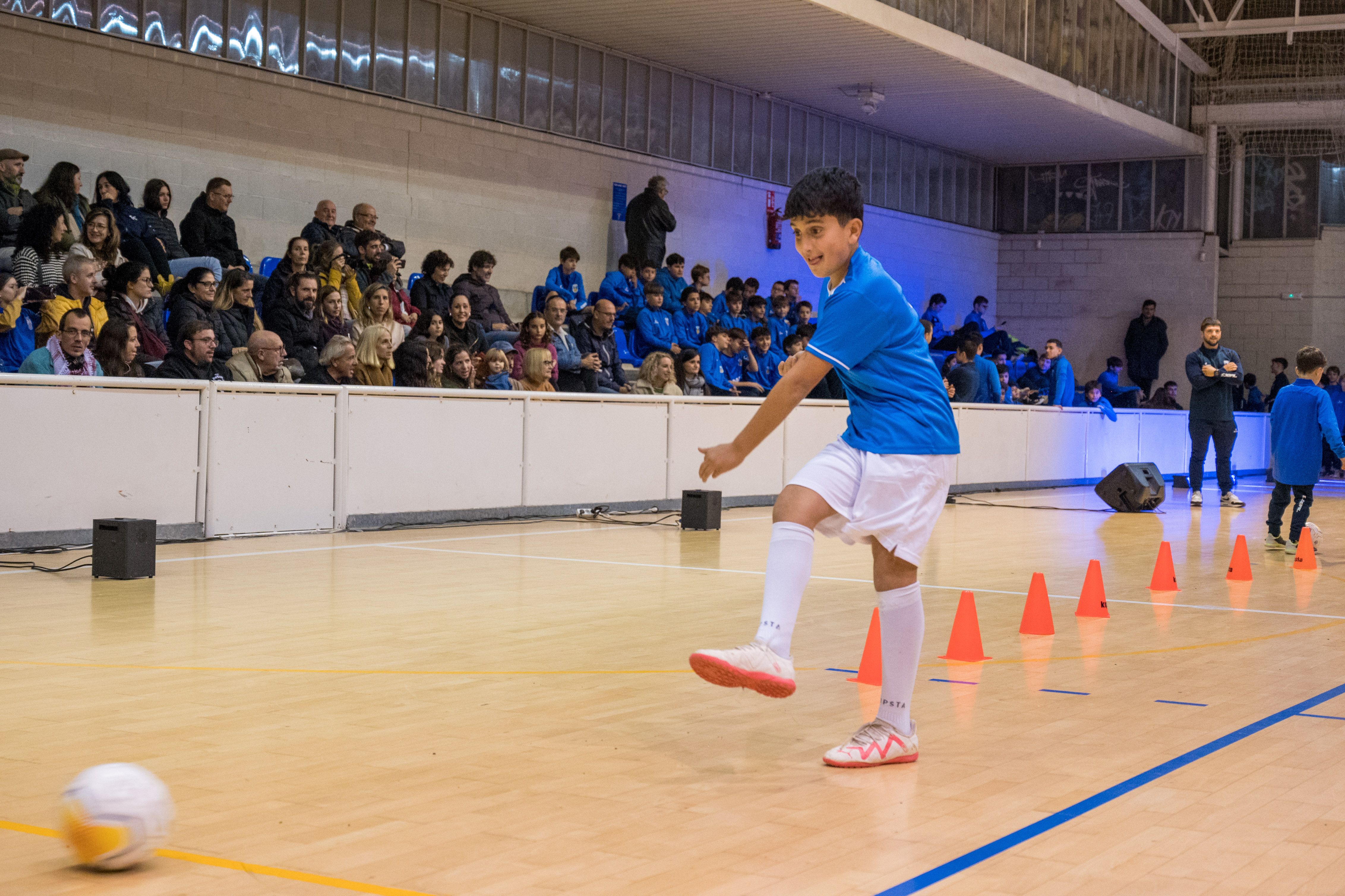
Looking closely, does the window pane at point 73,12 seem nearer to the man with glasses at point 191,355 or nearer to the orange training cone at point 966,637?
the man with glasses at point 191,355

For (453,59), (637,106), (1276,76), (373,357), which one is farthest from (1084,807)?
(1276,76)

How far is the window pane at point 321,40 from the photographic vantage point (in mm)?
16953

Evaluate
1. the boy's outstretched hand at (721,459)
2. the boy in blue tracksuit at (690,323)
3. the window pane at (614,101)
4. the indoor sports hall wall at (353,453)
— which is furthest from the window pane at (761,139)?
the boy's outstretched hand at (721,459)

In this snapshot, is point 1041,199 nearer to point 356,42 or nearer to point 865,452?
point 356,42

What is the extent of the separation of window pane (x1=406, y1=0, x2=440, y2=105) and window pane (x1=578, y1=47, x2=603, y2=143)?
111 inches

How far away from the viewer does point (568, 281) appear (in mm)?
18062

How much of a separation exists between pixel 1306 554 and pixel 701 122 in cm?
1432

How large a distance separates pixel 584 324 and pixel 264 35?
16.5ft

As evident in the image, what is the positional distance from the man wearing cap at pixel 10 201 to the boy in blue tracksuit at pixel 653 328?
7493 millimetres

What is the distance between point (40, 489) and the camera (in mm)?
9727

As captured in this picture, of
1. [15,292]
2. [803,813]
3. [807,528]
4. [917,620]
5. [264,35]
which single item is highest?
[264,35]

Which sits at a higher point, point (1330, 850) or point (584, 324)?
point (584, 324)

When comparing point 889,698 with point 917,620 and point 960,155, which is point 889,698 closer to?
point 917,620

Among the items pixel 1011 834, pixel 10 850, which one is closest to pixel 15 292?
pixel 10 850
